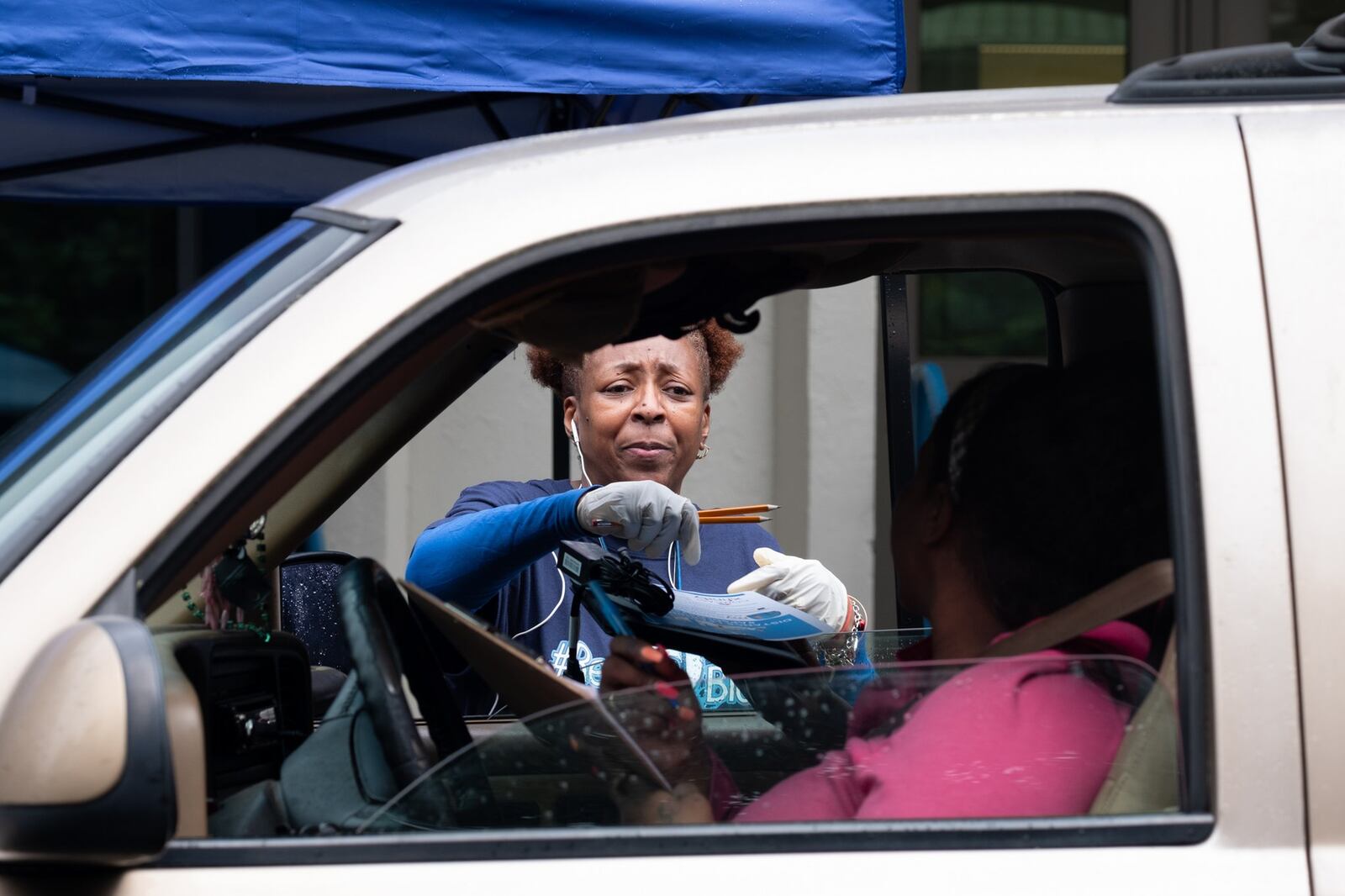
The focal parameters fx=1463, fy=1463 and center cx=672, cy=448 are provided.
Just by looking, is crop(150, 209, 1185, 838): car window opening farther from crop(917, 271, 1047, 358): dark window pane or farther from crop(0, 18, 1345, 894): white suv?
crop(917, 271, 1047, 358): dark window pane

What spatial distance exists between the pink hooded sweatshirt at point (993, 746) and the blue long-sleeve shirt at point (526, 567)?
575 mm

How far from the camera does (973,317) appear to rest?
595 centimetres

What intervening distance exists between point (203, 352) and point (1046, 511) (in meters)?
0.83

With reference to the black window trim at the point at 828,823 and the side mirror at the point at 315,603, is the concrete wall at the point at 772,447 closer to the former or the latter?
the side mirror at the point at 315,603

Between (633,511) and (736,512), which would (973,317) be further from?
(633,511)

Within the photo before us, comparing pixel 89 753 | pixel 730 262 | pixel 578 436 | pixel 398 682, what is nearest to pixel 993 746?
pixel 730 262

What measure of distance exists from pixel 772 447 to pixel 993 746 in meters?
4.50

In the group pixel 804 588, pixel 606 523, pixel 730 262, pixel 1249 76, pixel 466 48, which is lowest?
pixel 804 588

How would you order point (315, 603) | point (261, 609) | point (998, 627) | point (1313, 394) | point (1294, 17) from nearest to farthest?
point (1313, 394)
point (998, 627)
point (261, 609)
point (315, 603)
point (1294, 17)

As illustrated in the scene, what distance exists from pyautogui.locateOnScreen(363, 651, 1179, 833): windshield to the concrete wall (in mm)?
4134

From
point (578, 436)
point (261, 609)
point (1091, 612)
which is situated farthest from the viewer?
point (578, 436)

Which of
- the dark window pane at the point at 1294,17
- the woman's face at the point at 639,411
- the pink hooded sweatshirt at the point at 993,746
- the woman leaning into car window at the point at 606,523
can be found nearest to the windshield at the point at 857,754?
the pink hooded sweatshirt at the point at 993,746

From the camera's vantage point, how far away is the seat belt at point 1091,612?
4.41 ft

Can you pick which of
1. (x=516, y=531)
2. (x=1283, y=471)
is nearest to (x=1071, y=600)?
(x=1283, y=471)
